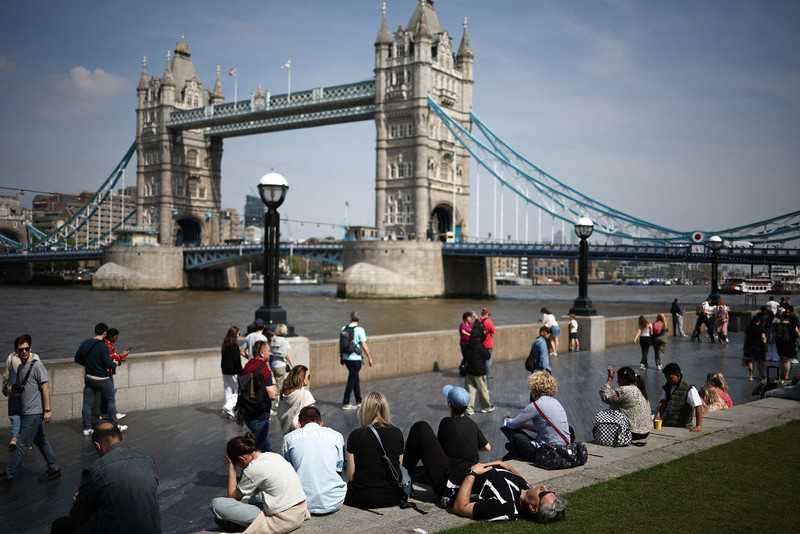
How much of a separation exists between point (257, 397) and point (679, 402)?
4460 millimetres

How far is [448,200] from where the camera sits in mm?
66062

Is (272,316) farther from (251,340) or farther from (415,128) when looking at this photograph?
(415,128)

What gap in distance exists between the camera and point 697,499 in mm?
5273

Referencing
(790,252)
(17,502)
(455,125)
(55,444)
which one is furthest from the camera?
(455,125)

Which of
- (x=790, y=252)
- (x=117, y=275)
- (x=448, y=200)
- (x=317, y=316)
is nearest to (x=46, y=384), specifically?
(x=317, y=316)

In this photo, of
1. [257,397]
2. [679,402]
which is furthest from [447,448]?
[679,402]

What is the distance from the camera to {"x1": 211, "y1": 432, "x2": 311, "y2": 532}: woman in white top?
4723 mm

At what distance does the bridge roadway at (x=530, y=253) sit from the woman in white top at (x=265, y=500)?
42828mm

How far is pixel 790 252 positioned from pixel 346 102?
39462 millimetres

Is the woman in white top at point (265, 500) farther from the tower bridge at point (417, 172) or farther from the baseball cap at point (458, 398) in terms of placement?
the tower bridge at point (417, 172)

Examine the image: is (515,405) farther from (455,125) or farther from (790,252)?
(455,125)

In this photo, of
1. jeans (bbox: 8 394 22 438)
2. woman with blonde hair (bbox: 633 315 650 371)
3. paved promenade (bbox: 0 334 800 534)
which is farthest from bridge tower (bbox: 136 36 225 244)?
jeans (bbox: 8 394 22 438)

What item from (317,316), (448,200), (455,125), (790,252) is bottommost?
(317,316)

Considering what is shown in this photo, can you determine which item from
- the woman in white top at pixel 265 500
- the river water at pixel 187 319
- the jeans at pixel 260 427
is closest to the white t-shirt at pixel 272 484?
the woman in white top at pixel 265 500
